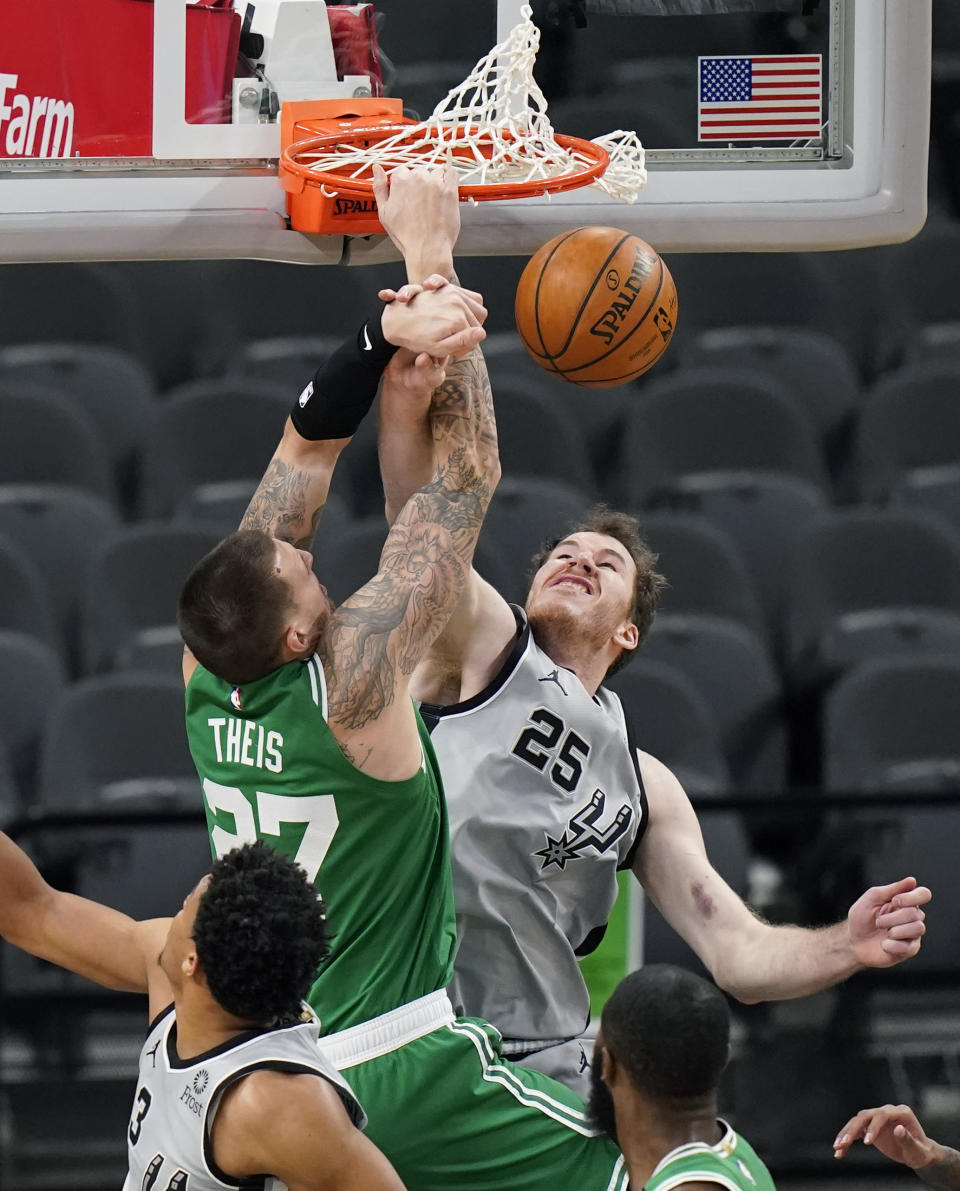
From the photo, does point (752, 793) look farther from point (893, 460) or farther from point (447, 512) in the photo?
point (447, 512)

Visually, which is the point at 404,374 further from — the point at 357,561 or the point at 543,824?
the point at 357,561

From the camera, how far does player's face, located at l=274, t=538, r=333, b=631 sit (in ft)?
9.27

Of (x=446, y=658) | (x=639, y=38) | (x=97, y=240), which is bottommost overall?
(x=446, y=658)

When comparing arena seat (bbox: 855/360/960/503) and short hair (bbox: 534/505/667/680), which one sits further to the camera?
arena seat (bbox: 855/360/960/503)

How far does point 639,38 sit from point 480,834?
1.82 metres

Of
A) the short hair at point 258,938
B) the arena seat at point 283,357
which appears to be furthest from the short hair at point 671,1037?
the arena seat at point 283,357

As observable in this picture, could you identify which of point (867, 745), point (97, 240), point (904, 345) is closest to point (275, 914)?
point (97, 240)

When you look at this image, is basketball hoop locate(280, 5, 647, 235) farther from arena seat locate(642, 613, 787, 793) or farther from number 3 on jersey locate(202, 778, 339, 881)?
arena seat locate(642, 613, 787, 793)

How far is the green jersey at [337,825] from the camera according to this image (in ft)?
9.39

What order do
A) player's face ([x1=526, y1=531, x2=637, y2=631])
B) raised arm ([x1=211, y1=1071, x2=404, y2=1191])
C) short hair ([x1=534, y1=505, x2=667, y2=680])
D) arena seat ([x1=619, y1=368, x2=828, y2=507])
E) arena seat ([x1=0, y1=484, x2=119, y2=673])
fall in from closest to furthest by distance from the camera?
raised arm ([x1=211, y1=1071, x2=404, y2=1191]) < player's face ([x1=526, y1=531, x2=637, y2=631]) < short hair ([x1=534, y1=505, x2=667, y2=680]) < arena seat ([x1=0, y1=484, x2=119, y2=673]) < arena seat ([x1=619, y1=368, x2=828, y2=507])

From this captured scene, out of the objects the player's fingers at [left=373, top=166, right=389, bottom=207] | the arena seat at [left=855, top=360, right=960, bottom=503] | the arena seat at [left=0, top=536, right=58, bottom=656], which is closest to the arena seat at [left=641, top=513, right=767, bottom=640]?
the arena seat at [left=855, top=360, right=960, bottom=503]

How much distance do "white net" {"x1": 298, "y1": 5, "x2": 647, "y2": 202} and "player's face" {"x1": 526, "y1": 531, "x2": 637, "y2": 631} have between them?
746 mm

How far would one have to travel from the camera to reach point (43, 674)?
20.0ft

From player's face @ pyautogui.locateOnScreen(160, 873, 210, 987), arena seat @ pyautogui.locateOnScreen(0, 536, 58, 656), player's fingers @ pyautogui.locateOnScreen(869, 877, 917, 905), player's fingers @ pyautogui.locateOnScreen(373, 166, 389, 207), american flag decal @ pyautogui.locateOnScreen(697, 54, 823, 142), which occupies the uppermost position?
american flag decal @ pyautogui.locateOnScreen(697, 54, 823, 142)
